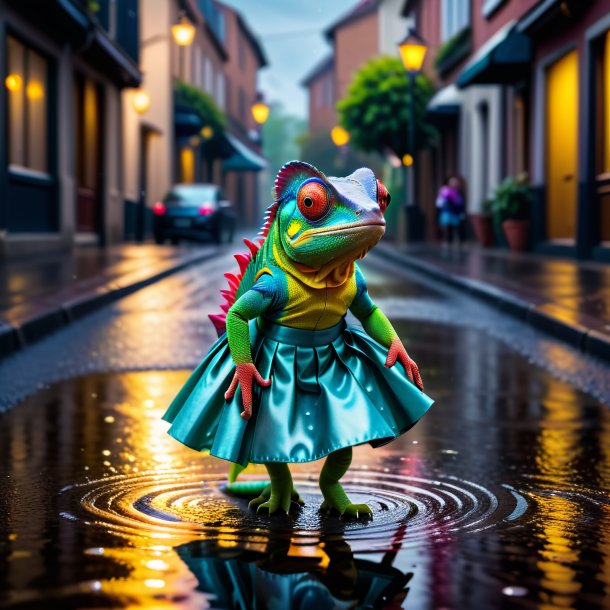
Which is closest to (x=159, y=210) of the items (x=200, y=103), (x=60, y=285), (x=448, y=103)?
(x=448, y=103)

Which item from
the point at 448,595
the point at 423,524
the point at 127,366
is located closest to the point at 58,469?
the point at 423,524

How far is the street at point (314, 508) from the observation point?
2582mm

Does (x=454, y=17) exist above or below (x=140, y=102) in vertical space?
above

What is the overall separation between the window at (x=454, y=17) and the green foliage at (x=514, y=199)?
8.72m

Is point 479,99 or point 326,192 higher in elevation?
point 479,99

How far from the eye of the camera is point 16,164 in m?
20.0

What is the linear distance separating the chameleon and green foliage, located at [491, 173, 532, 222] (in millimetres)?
20627

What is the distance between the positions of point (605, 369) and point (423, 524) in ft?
15.1

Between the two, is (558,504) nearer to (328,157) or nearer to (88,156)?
(88,156)

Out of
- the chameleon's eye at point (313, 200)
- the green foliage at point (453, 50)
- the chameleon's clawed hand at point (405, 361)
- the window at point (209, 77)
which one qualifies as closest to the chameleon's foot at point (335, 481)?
the chameleon's clawed hand at point (405, 361)

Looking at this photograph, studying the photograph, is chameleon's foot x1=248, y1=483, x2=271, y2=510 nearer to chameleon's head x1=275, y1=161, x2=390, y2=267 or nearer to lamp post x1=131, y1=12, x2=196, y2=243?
chameleon's head x1=275, y1=161, x2=390, y2=267

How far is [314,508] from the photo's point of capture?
11.6 feet

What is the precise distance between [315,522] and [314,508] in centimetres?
22

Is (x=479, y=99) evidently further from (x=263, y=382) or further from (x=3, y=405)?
(x=263, y=382)
